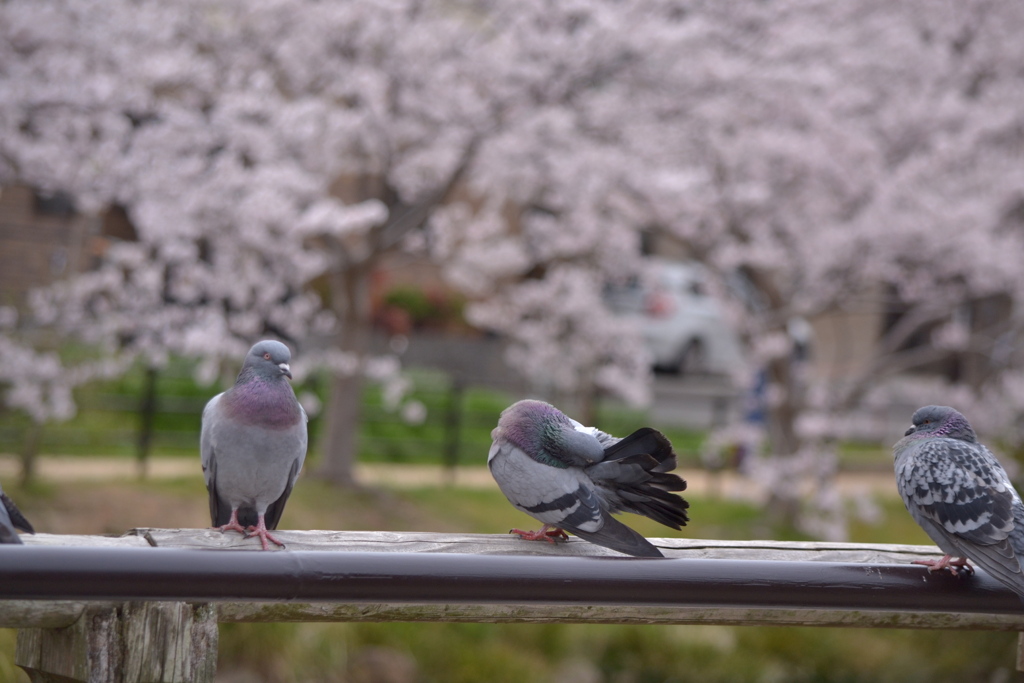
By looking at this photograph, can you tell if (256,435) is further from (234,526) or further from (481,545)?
(481,545)

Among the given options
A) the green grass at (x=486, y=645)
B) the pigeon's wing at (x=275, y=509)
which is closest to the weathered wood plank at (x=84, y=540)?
the pigeon's wing at (x=275, y=509)

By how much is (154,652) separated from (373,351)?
1139 centimetres

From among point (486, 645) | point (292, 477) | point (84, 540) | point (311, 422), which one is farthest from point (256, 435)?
point (311, 422)

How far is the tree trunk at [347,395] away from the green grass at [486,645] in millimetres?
244

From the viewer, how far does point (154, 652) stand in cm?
188

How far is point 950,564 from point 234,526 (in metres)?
1.75

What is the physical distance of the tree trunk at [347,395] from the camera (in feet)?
27.0

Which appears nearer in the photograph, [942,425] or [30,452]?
[942,425]

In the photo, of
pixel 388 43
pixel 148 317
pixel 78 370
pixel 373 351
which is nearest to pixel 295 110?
pixel 388 43

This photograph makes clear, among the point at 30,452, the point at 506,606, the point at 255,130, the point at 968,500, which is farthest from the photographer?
the point at 30,452

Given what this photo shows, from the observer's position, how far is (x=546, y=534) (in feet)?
7.87

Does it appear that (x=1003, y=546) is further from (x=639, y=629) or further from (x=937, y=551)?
(x=639, y=629)

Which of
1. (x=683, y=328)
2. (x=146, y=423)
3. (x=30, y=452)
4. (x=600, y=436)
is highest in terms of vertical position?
(x=683, y=328)

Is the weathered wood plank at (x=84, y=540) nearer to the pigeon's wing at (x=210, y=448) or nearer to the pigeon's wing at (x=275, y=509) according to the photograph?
the pigeon's wing at (x=210, y=448)
